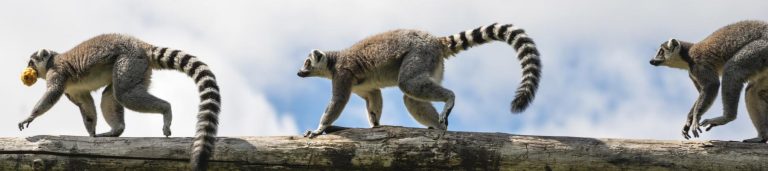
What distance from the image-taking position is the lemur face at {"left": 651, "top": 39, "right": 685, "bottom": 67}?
12.8m

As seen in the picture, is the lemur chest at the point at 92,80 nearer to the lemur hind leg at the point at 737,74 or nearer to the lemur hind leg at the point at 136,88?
the lemur hind leg at the point at 136,88

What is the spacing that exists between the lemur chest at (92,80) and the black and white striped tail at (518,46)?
501 cm

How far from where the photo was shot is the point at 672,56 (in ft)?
42.3

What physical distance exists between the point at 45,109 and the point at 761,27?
32.3ft

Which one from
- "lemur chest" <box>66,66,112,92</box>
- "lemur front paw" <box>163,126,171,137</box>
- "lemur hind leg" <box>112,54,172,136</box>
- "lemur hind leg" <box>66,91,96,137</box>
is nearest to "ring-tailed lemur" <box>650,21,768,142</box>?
"lemur front paw" <box>163,126,171,137</box>

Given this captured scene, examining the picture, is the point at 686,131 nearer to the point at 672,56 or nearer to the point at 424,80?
the point at 672,56

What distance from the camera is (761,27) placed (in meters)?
11.9

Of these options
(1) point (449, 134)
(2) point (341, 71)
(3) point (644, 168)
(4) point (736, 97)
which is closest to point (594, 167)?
(3) point (644, 168)

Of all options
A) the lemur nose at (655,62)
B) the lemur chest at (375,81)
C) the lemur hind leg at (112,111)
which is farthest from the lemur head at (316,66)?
the lemur nose at (655,62)

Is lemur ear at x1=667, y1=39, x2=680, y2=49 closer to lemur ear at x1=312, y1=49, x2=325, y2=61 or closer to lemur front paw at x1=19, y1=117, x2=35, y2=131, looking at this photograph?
lemur ear at x1=312, y1=49, x2=325, y2=61

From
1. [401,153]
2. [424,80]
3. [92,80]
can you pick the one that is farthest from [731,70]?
[92,80]

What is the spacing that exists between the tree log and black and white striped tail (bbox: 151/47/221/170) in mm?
179

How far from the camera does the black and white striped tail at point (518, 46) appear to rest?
37.9ft

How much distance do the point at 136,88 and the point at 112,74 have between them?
75 centimetres
